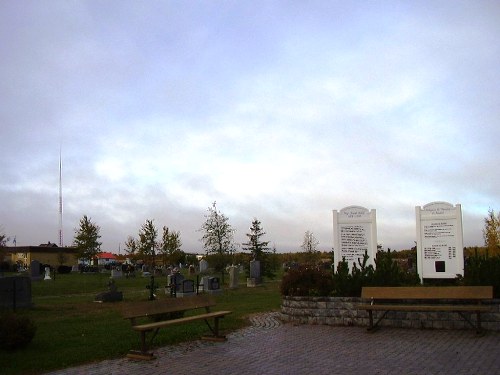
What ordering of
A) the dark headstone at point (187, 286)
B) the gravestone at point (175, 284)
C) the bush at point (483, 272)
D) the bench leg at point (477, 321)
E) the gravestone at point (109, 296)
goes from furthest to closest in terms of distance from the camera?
the dark headstone at point (187, 286) → the gravestone at point (175, 284) → the gravestone at point (109, 296) → the bush at point (483, 272) → the bench leg at point (477, 321)

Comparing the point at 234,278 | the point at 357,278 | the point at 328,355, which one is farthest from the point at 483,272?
the point at 234,278

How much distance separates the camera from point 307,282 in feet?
44.8

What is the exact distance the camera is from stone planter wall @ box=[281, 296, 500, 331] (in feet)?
37.1

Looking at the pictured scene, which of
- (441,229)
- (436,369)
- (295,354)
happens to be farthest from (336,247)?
(436,369)

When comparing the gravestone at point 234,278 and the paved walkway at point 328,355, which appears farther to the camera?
the gravestone at point 234,278

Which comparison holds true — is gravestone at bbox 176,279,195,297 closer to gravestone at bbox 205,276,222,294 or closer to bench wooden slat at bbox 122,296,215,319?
gravestone at bbox 205,276,222,294

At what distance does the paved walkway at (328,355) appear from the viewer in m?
8.05

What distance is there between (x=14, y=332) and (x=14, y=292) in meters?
8.22

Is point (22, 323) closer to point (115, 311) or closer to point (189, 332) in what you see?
point (189, 332)

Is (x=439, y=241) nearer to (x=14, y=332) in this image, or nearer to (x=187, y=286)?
(x=14, y=332)

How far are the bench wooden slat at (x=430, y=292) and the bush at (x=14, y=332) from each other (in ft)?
22.5

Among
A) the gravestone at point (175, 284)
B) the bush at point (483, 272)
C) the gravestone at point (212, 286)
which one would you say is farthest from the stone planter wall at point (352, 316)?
the gravestone at point (212, 286)

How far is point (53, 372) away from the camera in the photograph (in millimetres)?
8180

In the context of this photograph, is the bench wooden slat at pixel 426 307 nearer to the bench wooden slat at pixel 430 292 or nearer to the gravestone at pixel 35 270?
the bench wooden slat at pixel 430 292
